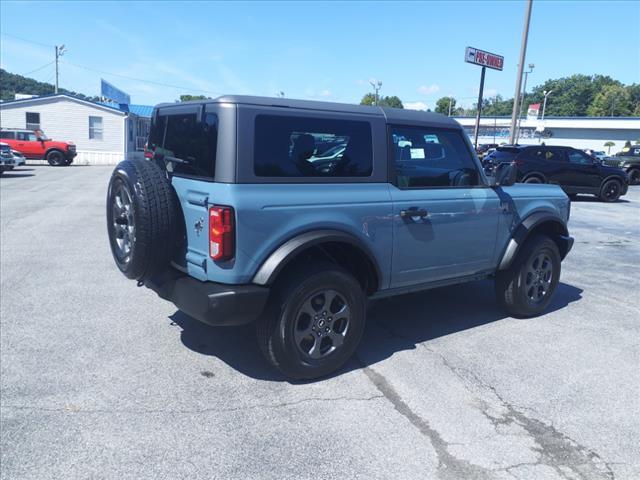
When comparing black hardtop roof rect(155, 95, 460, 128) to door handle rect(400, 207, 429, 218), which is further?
door handle rect(400, 207, 429, 218)

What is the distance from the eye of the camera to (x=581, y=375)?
407 cm

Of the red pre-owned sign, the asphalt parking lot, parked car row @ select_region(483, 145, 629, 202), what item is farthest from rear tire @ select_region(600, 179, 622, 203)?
the asphalt parking lot

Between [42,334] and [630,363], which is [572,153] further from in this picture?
[42,334]

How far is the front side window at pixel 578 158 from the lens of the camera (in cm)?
1683

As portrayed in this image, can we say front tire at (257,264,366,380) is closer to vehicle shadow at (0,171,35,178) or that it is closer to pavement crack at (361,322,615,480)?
pavement crack at (361,322,615,480)

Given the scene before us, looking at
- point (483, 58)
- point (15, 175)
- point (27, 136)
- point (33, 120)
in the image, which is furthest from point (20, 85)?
point (483, 58)

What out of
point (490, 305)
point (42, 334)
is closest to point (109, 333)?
point (42, 334)

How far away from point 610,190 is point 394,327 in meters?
15.4

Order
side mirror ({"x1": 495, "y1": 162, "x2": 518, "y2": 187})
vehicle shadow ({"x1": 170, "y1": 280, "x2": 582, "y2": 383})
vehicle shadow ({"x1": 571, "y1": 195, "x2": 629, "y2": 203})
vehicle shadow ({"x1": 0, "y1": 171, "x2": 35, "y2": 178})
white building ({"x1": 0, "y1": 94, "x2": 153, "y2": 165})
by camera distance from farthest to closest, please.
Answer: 1. white building ({"x1": 0, "y1": 94, "x2": 153, "y2": 165})
2. vehicle shadow ({"x1": 0, "y1": 171, "x2": 35, "y2": 178})
3. vehicle shadow ({"x1": 571, "y1": 195, "x2": 629, "y2": 203})
4. side mirror ({"x1": 495, "y1": 162, "x2": 518, "y2": 187})
5. vehicle shadow ({"x1": 170, "y1": 280, "x2": 582, "y2": 383})

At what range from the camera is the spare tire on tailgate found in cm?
352

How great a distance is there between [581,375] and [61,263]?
610 cm

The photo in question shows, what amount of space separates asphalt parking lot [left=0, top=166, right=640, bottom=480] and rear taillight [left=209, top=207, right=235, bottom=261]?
1.01 m

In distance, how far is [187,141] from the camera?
152 inches

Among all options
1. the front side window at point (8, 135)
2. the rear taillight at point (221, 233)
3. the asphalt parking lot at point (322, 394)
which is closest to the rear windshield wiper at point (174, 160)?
the rear taillight at point (221, 233)
